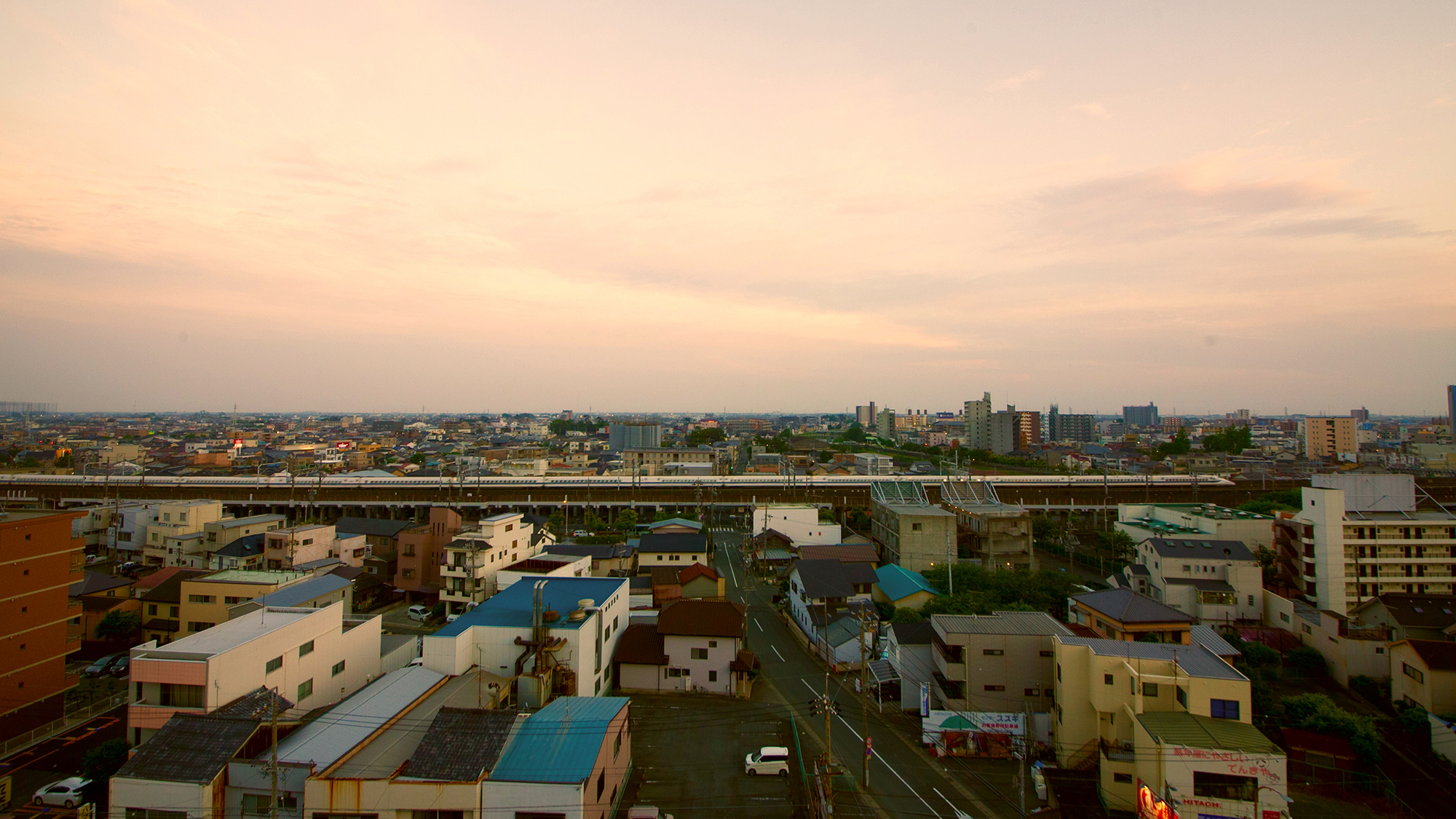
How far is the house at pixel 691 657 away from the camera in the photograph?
12.6m

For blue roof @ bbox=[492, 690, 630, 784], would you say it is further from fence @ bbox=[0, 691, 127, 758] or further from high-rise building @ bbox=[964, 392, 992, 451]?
high-rise building @ bbox=[964, 392, 992, 451]

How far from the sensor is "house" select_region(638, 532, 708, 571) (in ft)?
68.5

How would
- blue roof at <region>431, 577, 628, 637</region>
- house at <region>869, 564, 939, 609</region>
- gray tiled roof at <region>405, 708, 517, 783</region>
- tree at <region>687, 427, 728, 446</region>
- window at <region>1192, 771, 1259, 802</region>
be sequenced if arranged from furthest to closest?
tree at <region>687, 427, 728, 446</region>, house at <region>869, 564, 939, 609</region>, blue roof at <region>431, 577, 628, 637</region>, window at <region>1192, 771, 1259, 802</region>, gray tiled roof at <region>405, 708, 517, 783</region>

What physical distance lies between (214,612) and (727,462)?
144 ft

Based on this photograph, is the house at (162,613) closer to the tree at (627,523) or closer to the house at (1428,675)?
the tree at (627,523)

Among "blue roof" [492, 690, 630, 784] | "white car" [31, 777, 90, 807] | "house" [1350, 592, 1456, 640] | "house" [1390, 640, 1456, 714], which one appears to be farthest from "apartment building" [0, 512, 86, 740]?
"house" [1350, 592, 1456, 640]

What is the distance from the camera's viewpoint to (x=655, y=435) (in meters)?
74.2

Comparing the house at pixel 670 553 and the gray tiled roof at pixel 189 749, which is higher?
the gray tiled roof at pixel 189 749

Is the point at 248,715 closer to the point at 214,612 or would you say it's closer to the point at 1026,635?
the point at 214,612

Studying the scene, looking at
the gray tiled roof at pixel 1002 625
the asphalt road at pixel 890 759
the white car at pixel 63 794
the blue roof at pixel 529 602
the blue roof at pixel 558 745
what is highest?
the blue roof at pixel 529 602

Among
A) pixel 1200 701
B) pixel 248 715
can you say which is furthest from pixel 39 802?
pixel 1200 701

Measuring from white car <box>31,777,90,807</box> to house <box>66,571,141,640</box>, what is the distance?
7.19 m

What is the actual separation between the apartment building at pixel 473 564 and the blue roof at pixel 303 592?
338 centimetres

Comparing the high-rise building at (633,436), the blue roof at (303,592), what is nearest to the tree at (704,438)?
the high-rise building at (633,436)
